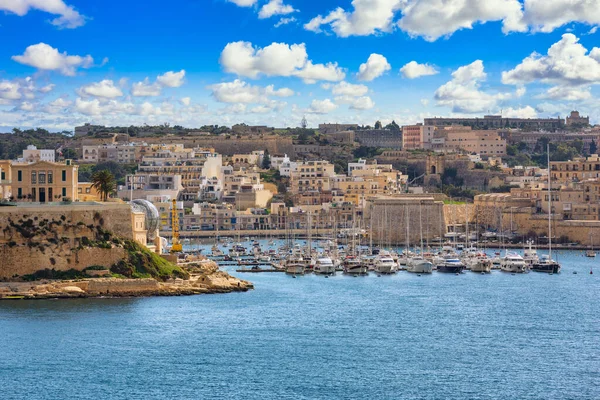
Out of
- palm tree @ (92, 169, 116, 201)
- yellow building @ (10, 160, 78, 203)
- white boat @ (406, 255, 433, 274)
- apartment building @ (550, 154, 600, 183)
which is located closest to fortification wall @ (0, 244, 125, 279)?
yellow building @ (10, 160, 78, 203)

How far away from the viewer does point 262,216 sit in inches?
3221

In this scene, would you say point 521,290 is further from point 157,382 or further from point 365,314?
point 157,382

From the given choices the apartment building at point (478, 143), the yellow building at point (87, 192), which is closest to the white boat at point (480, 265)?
the yellow building at point (87, 192)

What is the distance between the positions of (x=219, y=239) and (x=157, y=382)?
155ft

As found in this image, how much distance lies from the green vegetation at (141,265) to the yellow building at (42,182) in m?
3.11

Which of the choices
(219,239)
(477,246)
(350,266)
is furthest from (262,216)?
(350,266)

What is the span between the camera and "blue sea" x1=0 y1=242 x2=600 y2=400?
2945cm

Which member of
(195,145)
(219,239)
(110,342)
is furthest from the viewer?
(195,145)

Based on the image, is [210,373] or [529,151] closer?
[210,373]

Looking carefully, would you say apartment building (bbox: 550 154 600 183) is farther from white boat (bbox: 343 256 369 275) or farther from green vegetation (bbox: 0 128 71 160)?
green vegetation (bbox: 0 128 71 160)

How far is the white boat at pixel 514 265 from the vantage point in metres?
56.5

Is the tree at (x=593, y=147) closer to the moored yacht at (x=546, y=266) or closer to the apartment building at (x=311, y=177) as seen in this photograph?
the apartment building at (x=311, y=177)

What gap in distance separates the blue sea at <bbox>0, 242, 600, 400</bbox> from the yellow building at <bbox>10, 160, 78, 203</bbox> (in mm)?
5339

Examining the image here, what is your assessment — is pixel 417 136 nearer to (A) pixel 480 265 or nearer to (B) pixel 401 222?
(B) pixel 401 222
